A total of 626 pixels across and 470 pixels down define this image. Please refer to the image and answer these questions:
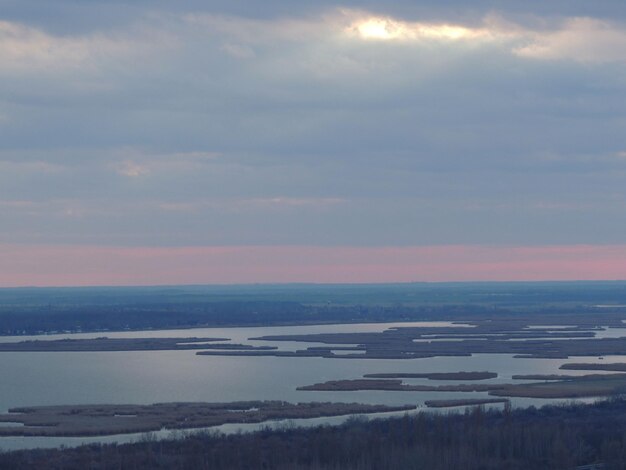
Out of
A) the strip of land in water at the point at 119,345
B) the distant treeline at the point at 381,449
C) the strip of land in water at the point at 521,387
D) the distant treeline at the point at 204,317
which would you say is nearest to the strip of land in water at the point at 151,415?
the distant treeline at the point at 381,449

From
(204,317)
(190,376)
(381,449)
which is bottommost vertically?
(381,449)

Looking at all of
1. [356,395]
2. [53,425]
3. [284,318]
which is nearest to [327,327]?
[284,318]

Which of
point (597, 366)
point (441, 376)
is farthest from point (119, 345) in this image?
point (597, 366)

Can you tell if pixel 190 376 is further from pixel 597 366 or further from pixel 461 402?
pixel 597 366

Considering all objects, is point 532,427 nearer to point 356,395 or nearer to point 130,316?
point 356,395

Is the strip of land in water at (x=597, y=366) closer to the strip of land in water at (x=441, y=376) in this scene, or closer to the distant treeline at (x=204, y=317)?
the strip of land in water at (x=441, y=376)

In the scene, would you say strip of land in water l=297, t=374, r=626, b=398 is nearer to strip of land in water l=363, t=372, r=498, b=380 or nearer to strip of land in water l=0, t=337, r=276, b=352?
strip of land in water l=363, t=372, r=498, b=380
